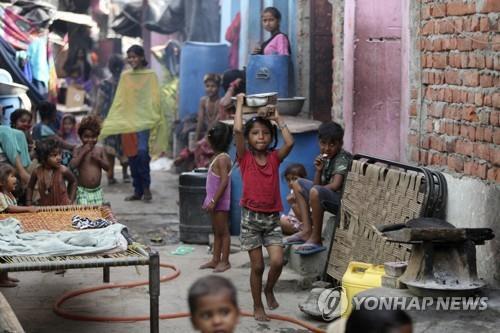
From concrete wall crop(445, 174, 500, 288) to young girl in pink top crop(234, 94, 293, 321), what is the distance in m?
1.18

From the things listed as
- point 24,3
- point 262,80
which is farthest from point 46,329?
point 24,3

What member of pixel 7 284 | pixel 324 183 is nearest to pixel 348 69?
pixel 324 183

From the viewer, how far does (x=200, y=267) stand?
340 inches

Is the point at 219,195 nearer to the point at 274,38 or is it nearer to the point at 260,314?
the point at 260,314

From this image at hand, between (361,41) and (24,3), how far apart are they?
7368 mm

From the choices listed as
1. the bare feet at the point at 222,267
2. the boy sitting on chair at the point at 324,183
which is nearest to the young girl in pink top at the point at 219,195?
the bare feet at the point at 222,267

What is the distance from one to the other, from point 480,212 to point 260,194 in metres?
1.56

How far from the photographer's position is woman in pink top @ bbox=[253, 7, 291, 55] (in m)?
11.1

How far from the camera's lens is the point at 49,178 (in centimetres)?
848

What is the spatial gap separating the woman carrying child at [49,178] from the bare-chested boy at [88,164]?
2.17 feet

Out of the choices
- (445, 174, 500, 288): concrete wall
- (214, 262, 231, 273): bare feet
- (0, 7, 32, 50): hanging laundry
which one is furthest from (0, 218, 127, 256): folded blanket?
(0, 7, 32, 50): hanging laundry

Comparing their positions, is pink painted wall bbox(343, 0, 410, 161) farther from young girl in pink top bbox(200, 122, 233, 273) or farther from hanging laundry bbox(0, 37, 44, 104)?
hanging laundry bbox(0, 37, 44, 104)

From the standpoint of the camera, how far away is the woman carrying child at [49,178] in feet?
27.7

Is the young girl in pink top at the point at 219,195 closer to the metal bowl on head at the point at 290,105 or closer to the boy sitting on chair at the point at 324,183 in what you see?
the boy sitting on chair at the point at 324,183
